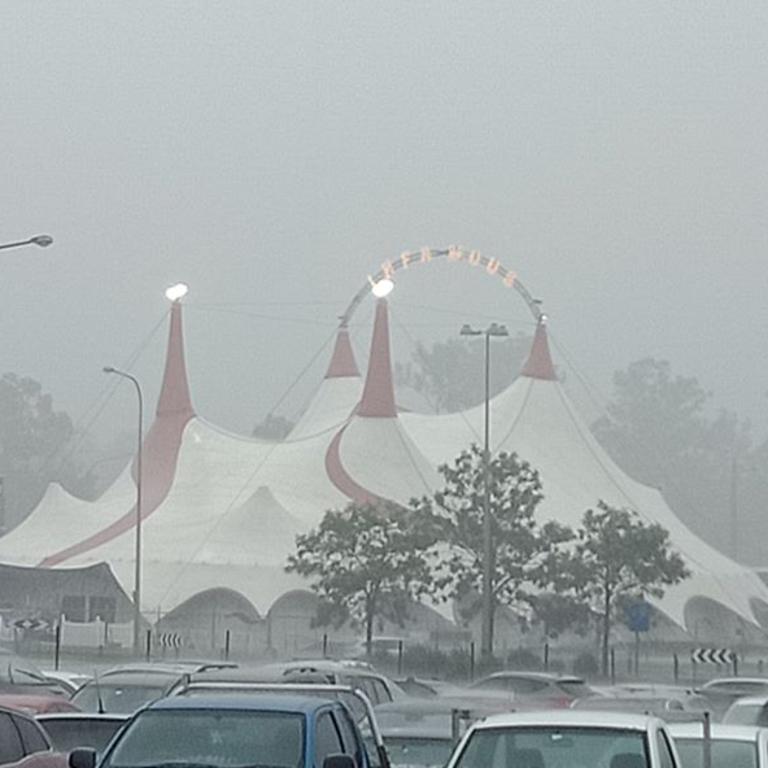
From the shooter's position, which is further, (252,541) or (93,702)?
(252,541)

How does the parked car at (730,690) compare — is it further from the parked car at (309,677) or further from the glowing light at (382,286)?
the glowing light at (382,286)

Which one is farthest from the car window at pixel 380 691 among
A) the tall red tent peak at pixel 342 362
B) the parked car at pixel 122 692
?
the tall red tent peak at pixel 342 362

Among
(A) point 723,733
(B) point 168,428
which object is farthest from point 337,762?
(B) point 168,428

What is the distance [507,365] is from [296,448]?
90398 millimetres

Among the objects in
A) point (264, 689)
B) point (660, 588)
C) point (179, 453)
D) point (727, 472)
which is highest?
point (727, 472)

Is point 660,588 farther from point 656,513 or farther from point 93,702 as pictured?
point 93,702

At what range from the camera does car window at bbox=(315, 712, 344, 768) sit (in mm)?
13195

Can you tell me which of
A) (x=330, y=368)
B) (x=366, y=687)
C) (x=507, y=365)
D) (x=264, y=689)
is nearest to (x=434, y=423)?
(x=330, y=368)

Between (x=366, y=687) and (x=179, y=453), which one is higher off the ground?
(x=179, y=453)

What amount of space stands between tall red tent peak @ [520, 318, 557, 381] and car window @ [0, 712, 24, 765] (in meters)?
72.0

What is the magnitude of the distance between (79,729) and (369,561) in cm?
4631

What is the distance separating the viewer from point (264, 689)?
585 inches

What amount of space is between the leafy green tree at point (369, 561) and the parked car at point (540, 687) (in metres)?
25.6

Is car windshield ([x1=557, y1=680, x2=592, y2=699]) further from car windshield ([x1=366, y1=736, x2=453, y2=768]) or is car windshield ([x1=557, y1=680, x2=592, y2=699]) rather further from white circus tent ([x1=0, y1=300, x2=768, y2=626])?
white circus tent ([x1=0, y1=300, x2=768, y2=626])
